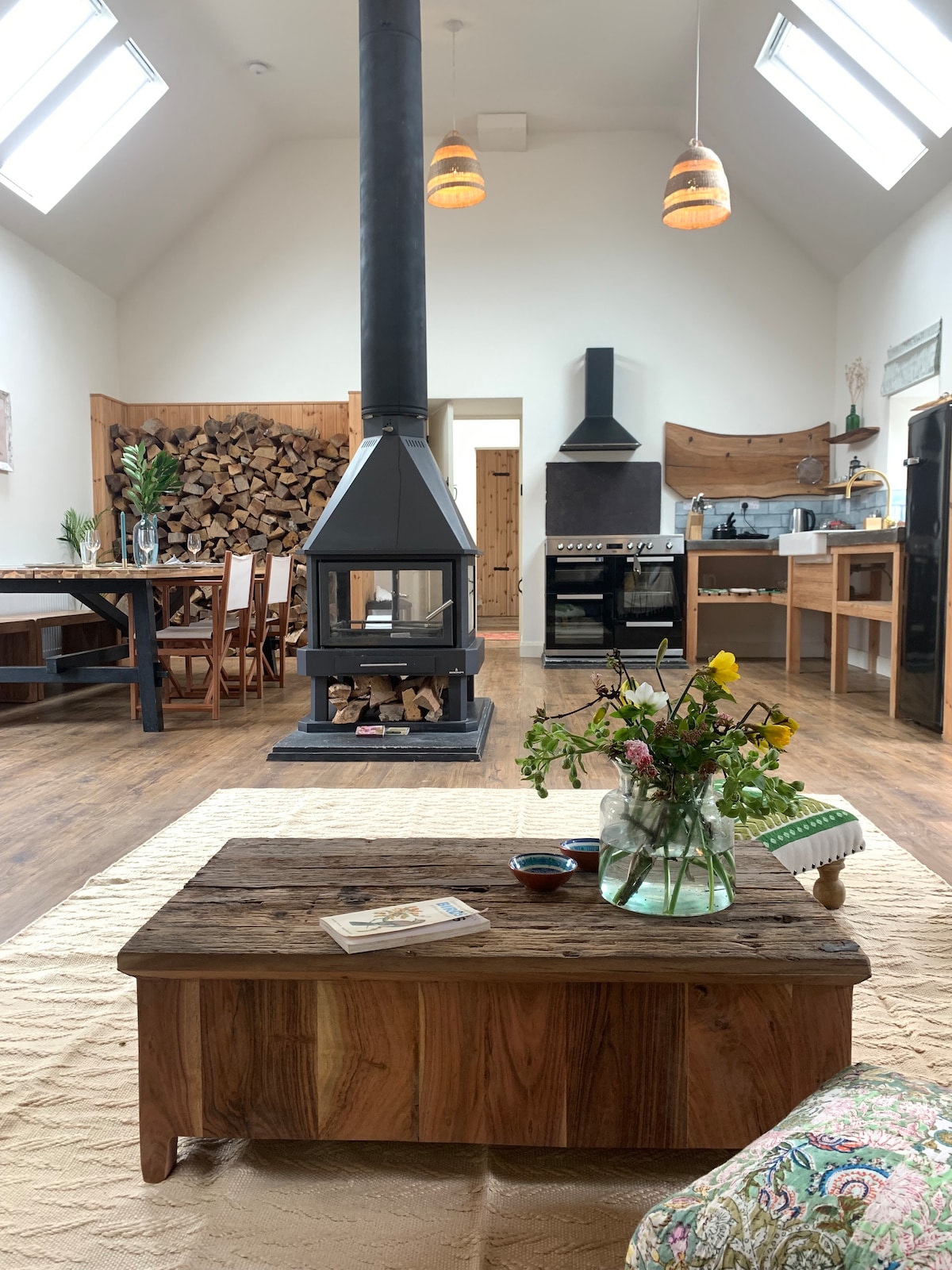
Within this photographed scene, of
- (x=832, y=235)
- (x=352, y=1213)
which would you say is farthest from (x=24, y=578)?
(x=832, y=235)

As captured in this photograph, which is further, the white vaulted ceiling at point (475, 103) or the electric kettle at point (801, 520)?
the electric kettle at point (801, 520)

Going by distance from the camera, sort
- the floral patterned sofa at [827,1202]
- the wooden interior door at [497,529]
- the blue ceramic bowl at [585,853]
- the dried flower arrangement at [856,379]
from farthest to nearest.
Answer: the wooden interior door at [497,529] < the dried flower arrangement at [856,379] < the blue ceramic bowl at [585,853] < the floral patterned sofa at [827,1202]

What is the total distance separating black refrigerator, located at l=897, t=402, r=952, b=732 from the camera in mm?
4242

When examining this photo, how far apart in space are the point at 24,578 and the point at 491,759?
7.24 ft

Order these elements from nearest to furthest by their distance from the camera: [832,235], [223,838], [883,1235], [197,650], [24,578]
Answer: [883,1235] → [223,838] → [24,578] → [197,650] → [832,235]

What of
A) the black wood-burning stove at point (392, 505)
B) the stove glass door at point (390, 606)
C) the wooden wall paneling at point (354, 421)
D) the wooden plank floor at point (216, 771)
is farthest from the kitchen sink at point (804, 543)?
the wooden wall paneling at point (354, 421)

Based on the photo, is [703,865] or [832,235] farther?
[832,235]

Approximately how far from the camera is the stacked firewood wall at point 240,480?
741 cm

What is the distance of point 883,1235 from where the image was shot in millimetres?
783

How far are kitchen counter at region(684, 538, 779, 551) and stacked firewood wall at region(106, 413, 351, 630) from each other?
2.61 metres

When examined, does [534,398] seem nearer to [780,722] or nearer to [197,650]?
[197,650]

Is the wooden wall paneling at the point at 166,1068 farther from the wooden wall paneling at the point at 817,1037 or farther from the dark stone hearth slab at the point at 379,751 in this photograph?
the dark stone hearth slab at the point at 379,751

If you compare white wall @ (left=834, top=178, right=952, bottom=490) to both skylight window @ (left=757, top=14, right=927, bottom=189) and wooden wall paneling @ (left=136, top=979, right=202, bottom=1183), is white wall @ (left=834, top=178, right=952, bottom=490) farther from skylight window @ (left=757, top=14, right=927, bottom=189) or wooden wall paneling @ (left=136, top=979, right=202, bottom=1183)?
wooden wall paneling @ (left=136, top=979, right=202, bottom=1183)

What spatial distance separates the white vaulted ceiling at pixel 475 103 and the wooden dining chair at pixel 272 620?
2.58 metres
